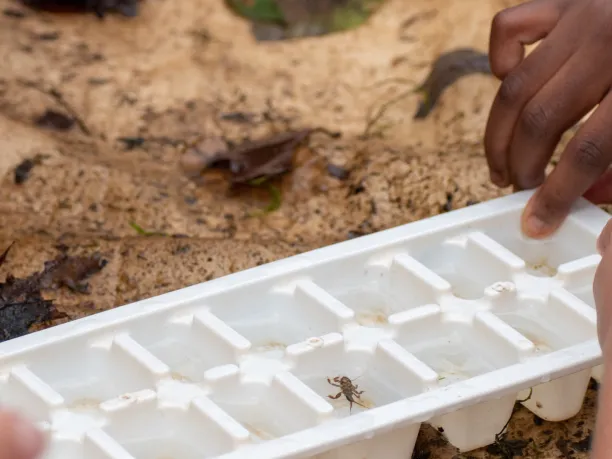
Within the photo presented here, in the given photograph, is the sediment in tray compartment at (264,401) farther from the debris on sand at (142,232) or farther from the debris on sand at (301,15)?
the debris on sand at (301,15)

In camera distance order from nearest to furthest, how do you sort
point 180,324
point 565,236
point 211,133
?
1. point 180,324
2. point 565,236
3. point 211,133

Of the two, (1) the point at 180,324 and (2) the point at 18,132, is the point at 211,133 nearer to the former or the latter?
(2) the point at 18,132

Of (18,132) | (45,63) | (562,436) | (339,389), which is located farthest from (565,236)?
(45,63)

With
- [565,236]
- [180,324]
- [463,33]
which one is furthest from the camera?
[463,33]

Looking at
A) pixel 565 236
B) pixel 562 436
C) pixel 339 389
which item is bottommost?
pixel 562 436

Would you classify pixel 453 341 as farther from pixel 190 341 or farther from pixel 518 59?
pixel 518 59
